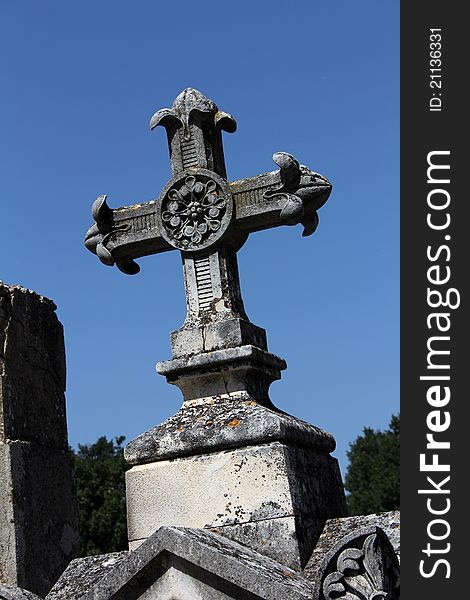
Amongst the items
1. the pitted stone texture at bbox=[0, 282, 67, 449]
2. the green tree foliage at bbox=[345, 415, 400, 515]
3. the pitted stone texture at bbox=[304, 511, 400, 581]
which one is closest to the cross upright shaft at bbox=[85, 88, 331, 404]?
the pitted stone texture at bbox=[304, 511, 400, 581]

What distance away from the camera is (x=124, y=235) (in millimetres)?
5883

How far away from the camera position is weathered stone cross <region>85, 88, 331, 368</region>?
5535mm

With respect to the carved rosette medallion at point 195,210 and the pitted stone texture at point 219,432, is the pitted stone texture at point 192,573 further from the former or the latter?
the carved rosette medallion at point 195,210

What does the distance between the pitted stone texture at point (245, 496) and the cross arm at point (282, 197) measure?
44.7 inches

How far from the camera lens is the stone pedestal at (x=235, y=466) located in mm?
5094

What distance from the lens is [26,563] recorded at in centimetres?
685

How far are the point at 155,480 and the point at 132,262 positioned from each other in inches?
48.4

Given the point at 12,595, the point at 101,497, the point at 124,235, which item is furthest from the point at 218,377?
the point at 101,497

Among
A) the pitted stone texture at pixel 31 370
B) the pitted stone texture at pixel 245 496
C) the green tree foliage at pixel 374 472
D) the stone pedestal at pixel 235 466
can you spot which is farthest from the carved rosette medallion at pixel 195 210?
the green tree foliage at pixel 374 472

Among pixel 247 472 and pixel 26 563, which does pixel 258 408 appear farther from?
pixel 26 563

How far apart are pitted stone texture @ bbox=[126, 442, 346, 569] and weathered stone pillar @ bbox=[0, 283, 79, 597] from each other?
1658 mm

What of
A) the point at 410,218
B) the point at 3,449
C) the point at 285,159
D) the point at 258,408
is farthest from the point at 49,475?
the point at 410,218

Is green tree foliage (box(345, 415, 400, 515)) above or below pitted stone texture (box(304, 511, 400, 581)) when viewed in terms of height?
above

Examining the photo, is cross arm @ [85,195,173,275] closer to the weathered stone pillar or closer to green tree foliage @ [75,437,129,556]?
the weathered stone pillar
